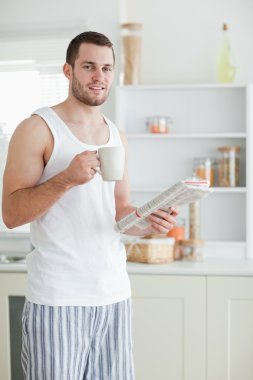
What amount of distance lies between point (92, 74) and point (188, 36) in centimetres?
180

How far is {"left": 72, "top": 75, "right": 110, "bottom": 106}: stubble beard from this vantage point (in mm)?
1681

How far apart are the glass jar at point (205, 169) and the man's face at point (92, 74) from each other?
5.23ft

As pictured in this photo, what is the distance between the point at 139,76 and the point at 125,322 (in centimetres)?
184

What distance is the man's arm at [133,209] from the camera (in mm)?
1688

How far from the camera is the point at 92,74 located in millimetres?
1675

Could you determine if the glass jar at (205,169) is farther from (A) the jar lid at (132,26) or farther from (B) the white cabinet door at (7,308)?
(B) the white cabinet door at (7,308)

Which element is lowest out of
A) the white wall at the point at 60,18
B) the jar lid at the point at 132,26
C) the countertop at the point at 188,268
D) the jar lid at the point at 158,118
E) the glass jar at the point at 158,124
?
the countertop at the point at 188,268

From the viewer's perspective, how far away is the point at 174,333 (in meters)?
2.75

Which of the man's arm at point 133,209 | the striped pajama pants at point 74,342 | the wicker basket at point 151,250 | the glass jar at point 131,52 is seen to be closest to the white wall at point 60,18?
the glass jar at point 131,52

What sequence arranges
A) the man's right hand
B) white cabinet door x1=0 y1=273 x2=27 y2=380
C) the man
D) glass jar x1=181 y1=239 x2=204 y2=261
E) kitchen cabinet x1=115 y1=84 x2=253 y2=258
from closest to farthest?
the man's right hand
the man
white cabinet door x1=0 y1=273 x2=27 y2=380
glass jar x1=181 y1=239 x2=204 y2=261
kitchen cabinet x1=115 y1=84 x2=253 y2=258

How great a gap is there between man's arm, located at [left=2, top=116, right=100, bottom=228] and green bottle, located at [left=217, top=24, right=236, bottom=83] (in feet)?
5.73

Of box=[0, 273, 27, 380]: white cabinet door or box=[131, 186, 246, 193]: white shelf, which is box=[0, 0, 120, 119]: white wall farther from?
box=[0, 273, 27, 380]: white cabinet door

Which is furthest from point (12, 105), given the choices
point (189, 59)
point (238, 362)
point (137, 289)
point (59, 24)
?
point (238, 362)

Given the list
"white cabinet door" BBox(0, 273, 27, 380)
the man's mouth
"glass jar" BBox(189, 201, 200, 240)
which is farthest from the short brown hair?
"glass jar" BBox(189, 201, 200, 240)
